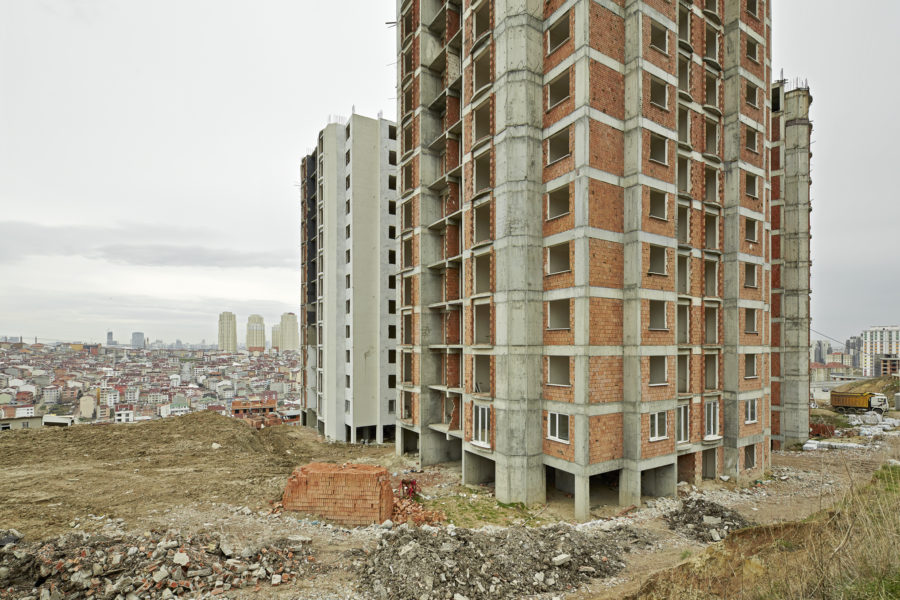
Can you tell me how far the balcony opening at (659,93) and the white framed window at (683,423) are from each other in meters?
14.5

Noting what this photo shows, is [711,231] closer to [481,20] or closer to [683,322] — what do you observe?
[683,322]

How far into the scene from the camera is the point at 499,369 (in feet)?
64.4

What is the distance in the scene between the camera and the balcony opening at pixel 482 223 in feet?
74.9

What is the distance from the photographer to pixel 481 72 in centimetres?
2284

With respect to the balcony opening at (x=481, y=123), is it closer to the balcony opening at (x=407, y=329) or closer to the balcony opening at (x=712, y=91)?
the balcony opening at (x=712, y=91)

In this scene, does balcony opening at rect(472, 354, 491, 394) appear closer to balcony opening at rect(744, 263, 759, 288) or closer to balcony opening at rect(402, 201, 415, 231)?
balcony opening at rect(402, 201, 415, 231)

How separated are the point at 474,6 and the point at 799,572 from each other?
25742 millimetres

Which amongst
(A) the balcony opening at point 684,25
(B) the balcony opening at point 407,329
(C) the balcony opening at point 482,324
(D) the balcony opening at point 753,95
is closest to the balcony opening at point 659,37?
(A) the balcony opening at point 684,25

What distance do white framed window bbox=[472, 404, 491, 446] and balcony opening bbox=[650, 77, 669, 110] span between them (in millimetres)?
16829

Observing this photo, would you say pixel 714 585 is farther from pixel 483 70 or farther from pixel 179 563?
pixel 483 70

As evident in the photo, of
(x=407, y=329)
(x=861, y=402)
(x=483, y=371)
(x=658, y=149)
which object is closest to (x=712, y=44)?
(x=658, y=149)

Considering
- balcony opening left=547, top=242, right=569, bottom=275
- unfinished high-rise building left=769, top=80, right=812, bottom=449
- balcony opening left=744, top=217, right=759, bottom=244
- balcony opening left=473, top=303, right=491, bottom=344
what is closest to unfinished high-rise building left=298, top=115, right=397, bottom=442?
balcony opening left=473, top=303, right=491, bottom=344

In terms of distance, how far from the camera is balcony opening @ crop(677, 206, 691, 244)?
21.3 metres

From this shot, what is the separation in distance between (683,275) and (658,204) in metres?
3.89
